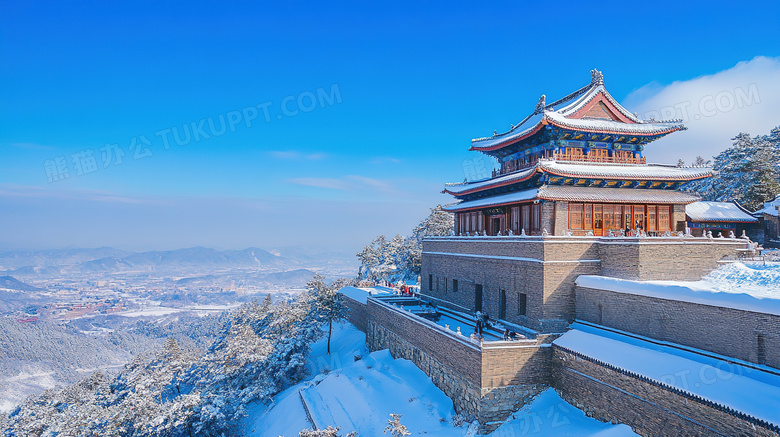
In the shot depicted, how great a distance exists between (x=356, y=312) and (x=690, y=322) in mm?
22997

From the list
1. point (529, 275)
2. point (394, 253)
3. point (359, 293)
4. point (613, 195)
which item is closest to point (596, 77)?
point (613, 195)

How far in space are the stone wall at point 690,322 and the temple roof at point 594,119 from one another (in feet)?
27.9

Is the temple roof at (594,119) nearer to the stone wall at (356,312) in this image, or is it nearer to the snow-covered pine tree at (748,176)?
the snow-covered pine tree at (748,176)

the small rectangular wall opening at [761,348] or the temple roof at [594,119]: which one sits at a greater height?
the temple roof at [594,119]

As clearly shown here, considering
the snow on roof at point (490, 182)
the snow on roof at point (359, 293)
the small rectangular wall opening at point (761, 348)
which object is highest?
the snow on roof at point (490, 182)

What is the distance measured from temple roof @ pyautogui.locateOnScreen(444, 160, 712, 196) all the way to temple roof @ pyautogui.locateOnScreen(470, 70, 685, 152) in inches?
66.3

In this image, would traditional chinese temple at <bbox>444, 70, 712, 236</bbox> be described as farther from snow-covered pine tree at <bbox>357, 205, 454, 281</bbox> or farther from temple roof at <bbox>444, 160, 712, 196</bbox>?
snow-covered pine tree at <bbox>357, 205, 454, 281</bbox>

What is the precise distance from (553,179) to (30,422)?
1299 inches

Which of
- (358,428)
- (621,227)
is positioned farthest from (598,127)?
(358,428)

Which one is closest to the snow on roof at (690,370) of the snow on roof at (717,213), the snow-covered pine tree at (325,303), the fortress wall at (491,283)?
the fortress wall at (491,283)

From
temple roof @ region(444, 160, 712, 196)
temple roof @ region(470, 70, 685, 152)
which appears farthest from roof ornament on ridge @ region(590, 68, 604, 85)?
temple roof @ region(444, 160, 712, 196)

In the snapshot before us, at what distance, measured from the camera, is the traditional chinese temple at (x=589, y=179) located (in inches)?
783

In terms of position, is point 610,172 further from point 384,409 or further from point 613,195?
point 384,409

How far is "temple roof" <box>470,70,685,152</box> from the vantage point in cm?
2128
